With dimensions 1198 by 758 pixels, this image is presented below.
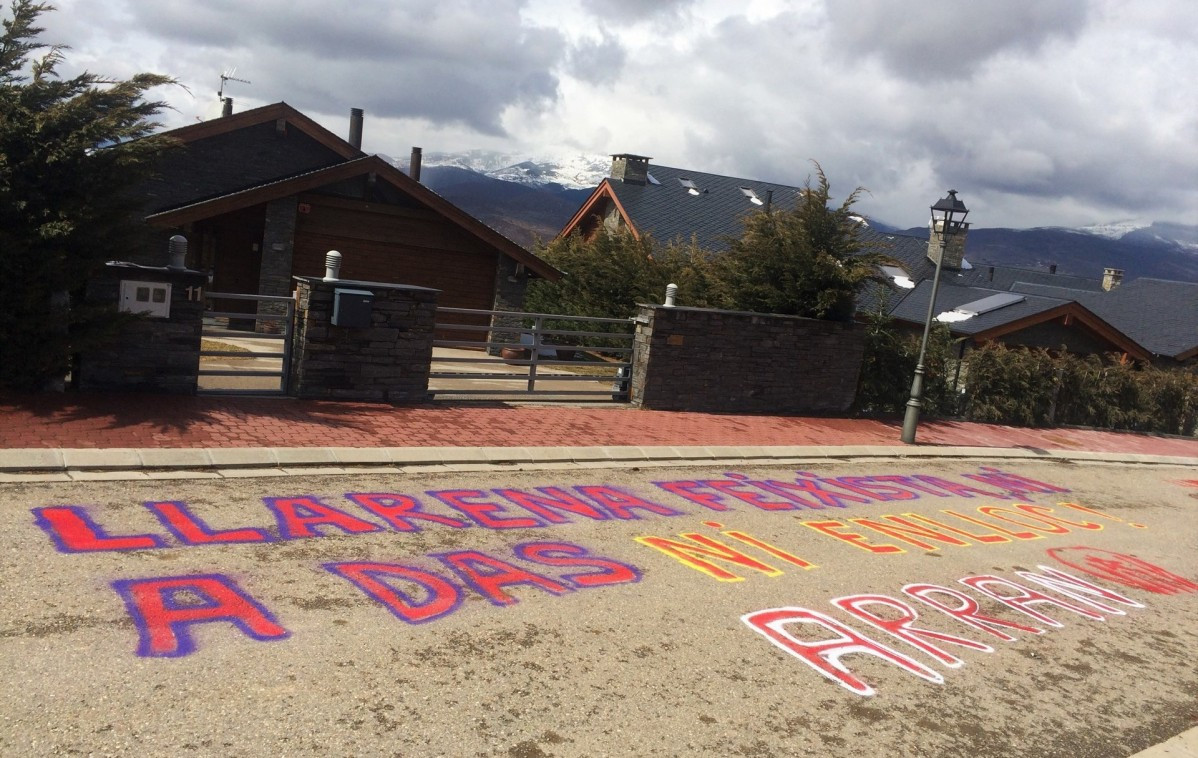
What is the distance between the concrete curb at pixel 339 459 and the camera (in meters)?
7.39

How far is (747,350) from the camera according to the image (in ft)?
49.1

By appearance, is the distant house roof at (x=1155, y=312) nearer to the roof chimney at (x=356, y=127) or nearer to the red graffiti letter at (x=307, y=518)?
the roof chimney at (x=356, y=127)

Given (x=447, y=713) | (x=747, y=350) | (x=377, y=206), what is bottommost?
(x=447, y=713)

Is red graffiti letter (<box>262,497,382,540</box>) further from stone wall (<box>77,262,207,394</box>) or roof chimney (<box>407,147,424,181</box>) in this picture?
roof chimney (<box>407,147,424,181</box>)

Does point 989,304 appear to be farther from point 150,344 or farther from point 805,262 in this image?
point 150,344

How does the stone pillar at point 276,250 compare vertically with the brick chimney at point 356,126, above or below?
below

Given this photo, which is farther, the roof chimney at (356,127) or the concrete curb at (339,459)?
the roof chimney at (356,127)

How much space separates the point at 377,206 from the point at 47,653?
17.8 metres

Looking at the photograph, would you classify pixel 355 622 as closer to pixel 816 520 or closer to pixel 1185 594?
pixel 816 520

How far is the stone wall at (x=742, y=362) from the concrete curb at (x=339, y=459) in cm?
214

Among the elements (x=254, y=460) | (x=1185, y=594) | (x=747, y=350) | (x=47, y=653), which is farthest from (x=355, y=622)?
(x=747, y=350)

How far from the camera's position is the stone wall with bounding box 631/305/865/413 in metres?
14.1

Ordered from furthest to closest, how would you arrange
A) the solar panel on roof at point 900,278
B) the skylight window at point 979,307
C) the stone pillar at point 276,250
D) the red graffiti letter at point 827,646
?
the solar panel on roof at point 900,278, the skylight window at point 979,307, the stone pillar at point 276,250, the red graffiti letter at point 827,646

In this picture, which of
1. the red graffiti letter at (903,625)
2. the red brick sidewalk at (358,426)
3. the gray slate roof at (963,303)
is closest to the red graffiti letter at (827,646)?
the red graffiti letter at (903,625)
